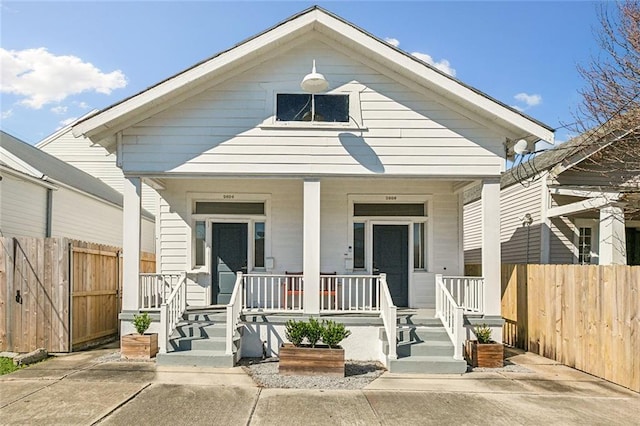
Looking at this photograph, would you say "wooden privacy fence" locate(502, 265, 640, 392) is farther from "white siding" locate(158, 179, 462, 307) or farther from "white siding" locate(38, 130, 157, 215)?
"white siding" locate(38, 130, 157, 215)

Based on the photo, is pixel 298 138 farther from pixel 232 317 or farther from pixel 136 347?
pixel 136 347

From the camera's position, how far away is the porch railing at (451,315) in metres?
7.38

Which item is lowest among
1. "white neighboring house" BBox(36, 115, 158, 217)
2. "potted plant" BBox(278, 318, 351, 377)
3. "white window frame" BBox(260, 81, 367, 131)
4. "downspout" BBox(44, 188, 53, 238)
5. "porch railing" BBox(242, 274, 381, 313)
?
"potted plant" BBox(278, 318, 351, 377)

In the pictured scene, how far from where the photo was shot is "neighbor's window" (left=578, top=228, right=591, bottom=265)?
39.5ft

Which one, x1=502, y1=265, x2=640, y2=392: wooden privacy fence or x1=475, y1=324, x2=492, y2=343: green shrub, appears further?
Result: x1=475, y1=324, x2=492, y2=343: green shrub

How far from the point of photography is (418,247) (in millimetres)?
10297

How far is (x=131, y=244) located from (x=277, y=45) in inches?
172

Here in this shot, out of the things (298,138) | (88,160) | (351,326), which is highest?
(88,160)

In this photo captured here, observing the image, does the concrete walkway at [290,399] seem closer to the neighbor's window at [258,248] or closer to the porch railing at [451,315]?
the porch railing at [451,315]

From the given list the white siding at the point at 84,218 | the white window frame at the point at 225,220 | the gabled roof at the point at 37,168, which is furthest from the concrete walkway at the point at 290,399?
the white siding at the point at 84,218

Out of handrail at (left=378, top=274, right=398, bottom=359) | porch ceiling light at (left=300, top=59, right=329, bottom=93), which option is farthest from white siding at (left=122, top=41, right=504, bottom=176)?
handrail at (left=378, top=274, right=398, bottom=359)

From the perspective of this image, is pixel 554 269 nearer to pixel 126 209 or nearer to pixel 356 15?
pixel 356 15

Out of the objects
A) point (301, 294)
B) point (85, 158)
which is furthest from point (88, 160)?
point (301, 294)

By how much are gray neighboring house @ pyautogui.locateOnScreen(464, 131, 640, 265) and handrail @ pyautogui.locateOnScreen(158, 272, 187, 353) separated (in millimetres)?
8516
